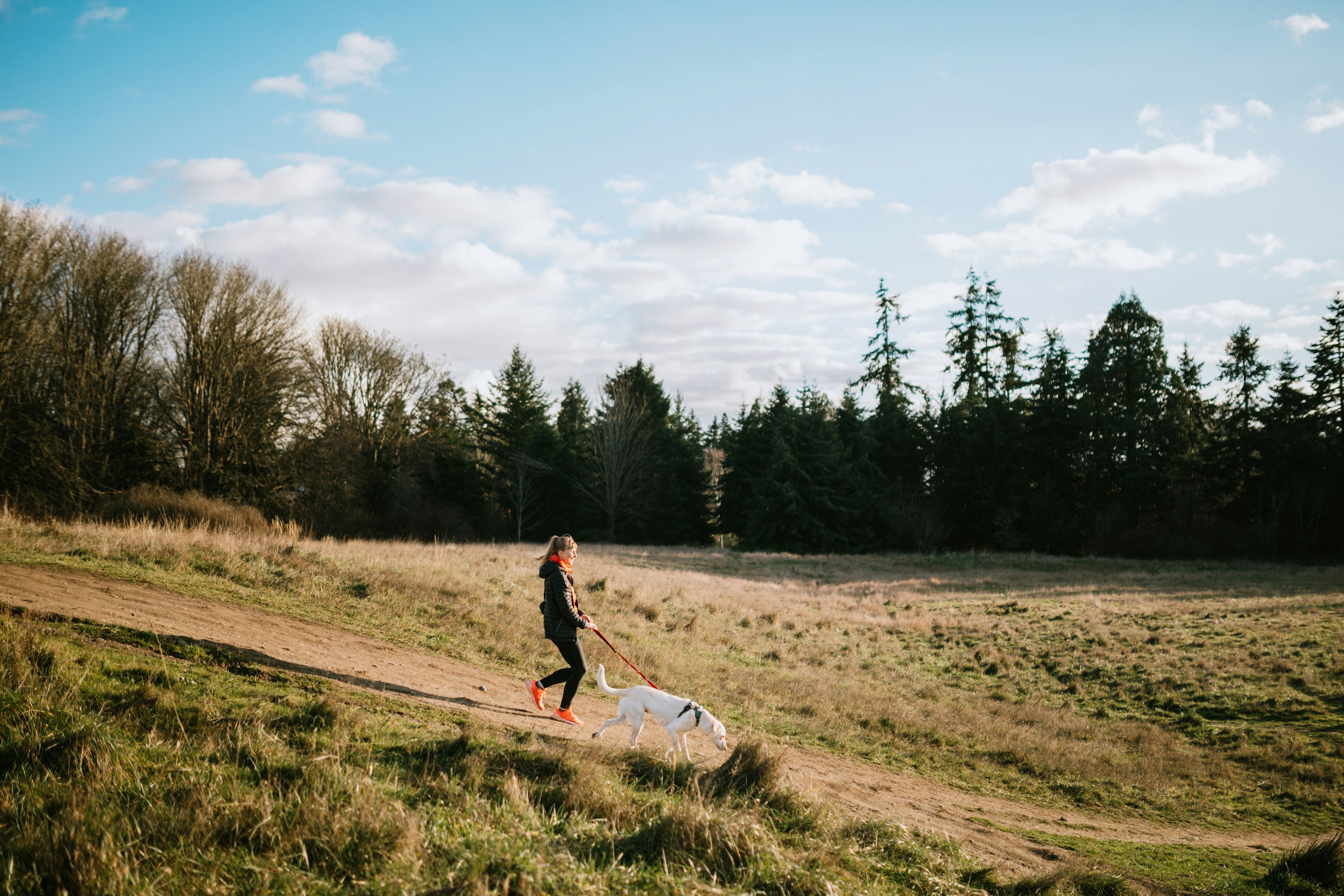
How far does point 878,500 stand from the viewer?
167 ft

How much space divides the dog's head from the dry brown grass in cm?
276

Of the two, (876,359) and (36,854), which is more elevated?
(876,359)

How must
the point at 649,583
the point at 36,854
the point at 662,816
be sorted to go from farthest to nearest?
the point at 649,583 → the point at 662,816 → the point at 36,854

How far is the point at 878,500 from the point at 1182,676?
35621 mm

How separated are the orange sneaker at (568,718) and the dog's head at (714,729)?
190cm

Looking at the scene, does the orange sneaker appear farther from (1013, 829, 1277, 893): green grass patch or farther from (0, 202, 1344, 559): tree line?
(0, 202, 1344, 559): tree line

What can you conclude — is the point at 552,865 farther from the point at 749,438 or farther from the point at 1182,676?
the point at 749,438

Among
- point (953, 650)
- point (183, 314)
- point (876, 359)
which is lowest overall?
point (953, 650)

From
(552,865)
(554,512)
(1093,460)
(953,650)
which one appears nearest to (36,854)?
(552,865)

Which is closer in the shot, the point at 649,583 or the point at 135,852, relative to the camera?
the point at 135,852

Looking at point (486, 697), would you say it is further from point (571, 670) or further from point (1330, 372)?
point (1330, 372)

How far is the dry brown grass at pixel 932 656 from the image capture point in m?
10.6

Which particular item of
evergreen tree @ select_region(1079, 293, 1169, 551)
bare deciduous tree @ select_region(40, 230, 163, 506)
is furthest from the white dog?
evergreen tree @ select_region(1079, 293, 1169, 551)

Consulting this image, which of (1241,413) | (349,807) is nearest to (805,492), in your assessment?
(1241,413)
